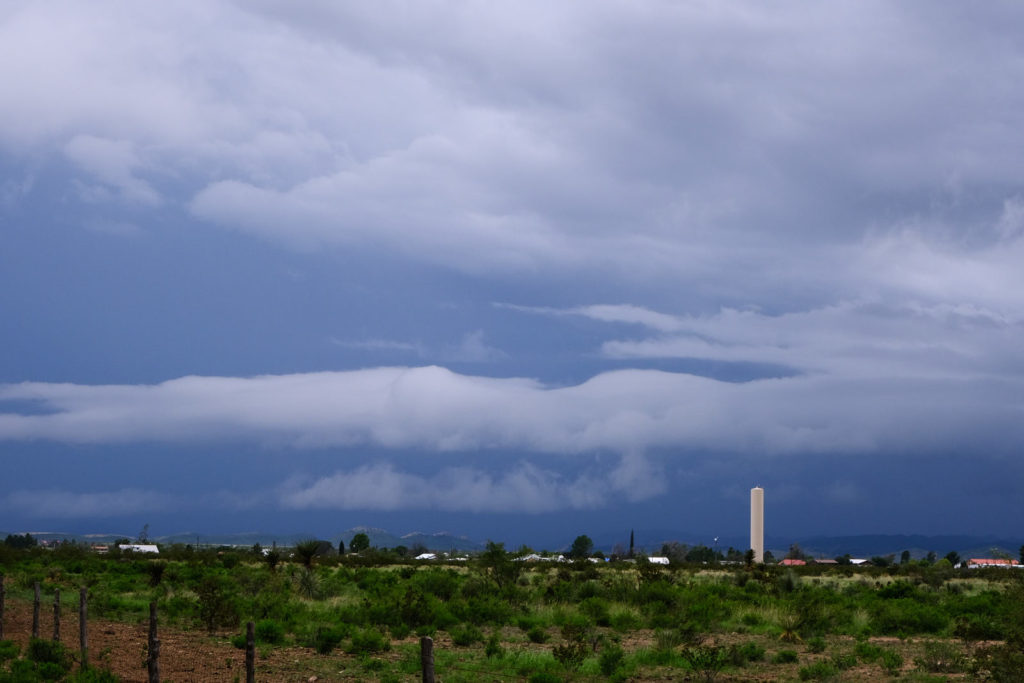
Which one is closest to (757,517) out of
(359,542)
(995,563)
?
(359,542)

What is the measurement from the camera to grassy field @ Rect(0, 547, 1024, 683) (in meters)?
20.7

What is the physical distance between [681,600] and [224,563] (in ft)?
112

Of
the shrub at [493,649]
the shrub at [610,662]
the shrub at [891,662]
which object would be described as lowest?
the shrub at [891,662]

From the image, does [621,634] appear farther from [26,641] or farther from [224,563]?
[224,563]

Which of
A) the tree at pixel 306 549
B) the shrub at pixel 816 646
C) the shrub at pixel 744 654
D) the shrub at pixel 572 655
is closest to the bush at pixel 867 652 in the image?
the shrub at pixel 816 646

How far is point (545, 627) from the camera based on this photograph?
2928 centimetres

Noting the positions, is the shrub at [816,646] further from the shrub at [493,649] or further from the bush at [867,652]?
the shrub at [493,649]

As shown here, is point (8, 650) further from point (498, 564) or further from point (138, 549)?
point (138, 549)

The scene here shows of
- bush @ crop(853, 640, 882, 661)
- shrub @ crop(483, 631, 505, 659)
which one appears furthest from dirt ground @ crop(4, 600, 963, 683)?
shrub @ crop(483, 631, 505, 659)

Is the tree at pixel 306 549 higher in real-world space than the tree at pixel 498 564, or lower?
lower

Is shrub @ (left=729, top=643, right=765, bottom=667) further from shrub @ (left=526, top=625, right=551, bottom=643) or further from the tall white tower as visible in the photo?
the tall white tower

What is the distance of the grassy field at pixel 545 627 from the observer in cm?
2070

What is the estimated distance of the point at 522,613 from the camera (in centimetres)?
3147

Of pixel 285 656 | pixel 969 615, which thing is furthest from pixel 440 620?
pixel 969 615
